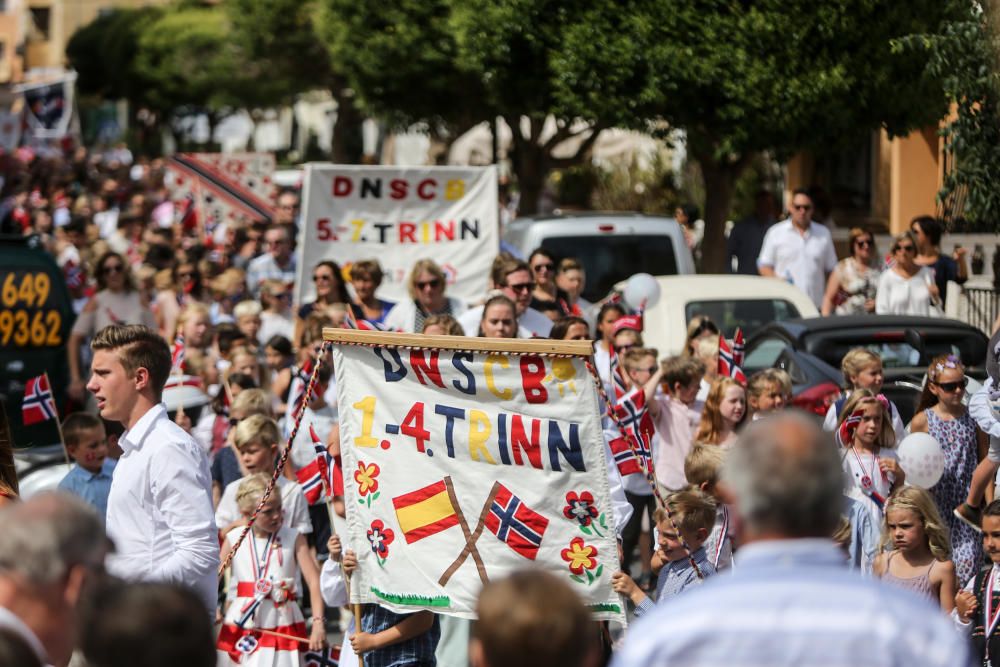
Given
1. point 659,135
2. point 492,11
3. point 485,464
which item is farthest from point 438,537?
point 492,11

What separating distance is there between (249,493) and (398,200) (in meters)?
6.71

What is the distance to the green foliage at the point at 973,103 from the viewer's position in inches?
435

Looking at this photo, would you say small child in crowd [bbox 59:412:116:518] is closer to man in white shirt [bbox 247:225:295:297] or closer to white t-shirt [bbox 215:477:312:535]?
white t-shirt [bbox 215:477:312:535]

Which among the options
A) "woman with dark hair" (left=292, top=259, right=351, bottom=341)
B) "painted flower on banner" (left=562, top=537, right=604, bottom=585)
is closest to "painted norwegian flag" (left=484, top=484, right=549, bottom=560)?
"painted flower on banner" (left=562, top=537, right=604, bottom=585)

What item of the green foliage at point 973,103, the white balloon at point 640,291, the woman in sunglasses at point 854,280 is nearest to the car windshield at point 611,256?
the woman in sunglasses at point 854,280

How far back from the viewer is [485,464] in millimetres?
6676

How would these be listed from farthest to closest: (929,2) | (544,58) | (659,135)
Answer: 1. (544,58)
2. (659,135)
3. (929,2)

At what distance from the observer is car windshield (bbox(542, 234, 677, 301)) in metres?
14.8

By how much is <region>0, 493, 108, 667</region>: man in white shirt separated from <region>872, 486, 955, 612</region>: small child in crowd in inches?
169

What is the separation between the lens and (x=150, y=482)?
18.6 ft

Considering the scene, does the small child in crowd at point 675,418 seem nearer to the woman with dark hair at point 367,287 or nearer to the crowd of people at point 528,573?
the crowd of people at point 528,573

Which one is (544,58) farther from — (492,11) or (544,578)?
(544,578)

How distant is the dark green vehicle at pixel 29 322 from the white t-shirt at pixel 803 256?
18.8 ft

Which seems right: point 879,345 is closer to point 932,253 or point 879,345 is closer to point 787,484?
point 932,253
